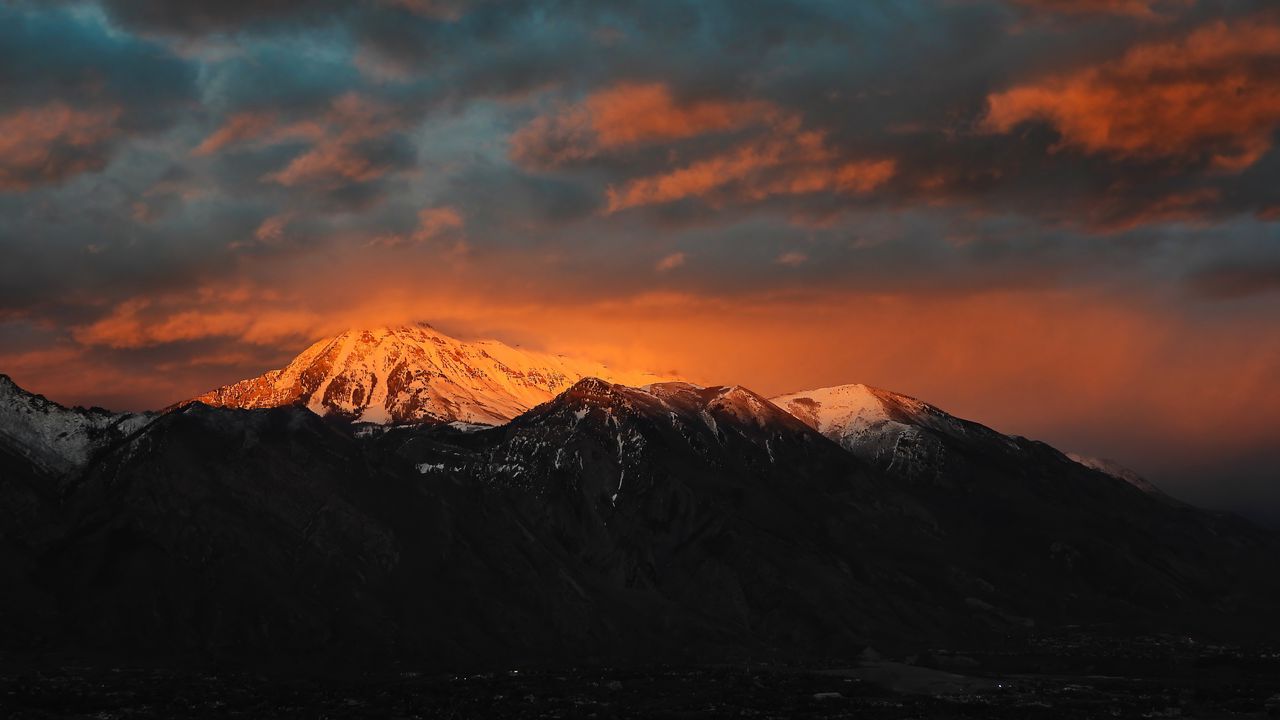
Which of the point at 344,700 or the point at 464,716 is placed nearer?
the point at 464,716

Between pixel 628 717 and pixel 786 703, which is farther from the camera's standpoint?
pixel 786 703

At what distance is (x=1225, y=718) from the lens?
614 feet

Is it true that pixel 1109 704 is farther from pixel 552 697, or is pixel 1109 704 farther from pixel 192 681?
pixel 192 681

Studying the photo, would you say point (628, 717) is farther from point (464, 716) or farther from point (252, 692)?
point (252, 692)

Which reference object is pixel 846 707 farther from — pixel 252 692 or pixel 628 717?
pixel 252 692

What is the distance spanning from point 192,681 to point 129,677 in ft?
30.2

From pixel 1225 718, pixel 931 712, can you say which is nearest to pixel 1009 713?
pixel 931 712

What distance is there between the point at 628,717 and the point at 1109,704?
67640 mm

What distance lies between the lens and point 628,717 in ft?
589

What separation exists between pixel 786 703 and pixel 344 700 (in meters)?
58.1

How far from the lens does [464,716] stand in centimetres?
17550

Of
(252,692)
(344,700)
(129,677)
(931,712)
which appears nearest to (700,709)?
(931,712)

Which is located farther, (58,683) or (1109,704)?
(1109,704)

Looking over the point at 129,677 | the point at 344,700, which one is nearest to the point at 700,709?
the point at 344,700
